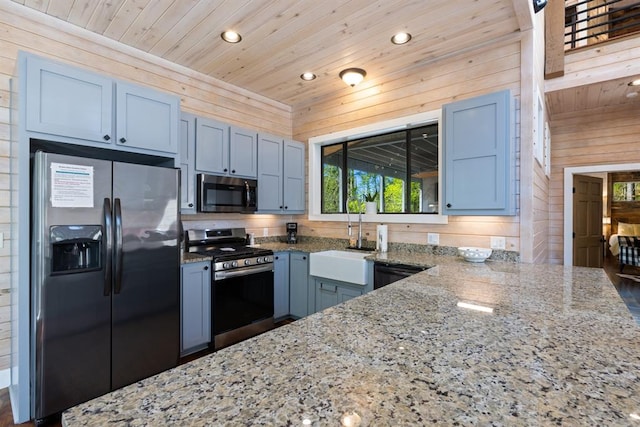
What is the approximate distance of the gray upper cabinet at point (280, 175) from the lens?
3697 millimetres

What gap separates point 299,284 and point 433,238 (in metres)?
1.53

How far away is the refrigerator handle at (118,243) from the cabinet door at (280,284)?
1.57 m

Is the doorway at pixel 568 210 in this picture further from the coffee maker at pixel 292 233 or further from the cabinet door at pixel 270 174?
the cabinet door at pixel 270 174

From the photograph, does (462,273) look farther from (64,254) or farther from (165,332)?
(64,254)

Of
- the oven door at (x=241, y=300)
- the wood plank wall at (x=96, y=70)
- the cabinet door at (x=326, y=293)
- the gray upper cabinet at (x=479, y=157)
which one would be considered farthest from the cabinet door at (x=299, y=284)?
the gray upper cabinet at (x=479, y=157)

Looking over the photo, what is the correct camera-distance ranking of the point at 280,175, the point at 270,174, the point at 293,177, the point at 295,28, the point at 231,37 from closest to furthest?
the point at 295,28, the point at 231,37, the point at 270,174, the point at 280,175, the point at 293,177

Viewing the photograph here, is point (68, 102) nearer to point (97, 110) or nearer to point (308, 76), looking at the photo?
point (97, 110)

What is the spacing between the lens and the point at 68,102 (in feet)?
6.84

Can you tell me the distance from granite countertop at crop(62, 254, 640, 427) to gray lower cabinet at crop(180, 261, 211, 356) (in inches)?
73.3

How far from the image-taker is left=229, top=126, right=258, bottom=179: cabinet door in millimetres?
3375

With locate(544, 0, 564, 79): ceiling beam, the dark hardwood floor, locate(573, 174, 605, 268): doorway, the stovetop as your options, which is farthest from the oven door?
locate(573, 174, 605, 268): doorway

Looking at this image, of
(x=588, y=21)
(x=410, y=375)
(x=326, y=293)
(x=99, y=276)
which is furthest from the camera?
(x=588, y=21)

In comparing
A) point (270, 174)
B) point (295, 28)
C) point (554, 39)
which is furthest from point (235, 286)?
point (554, 39)

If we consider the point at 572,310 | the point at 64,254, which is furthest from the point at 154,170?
the point at 572,310
